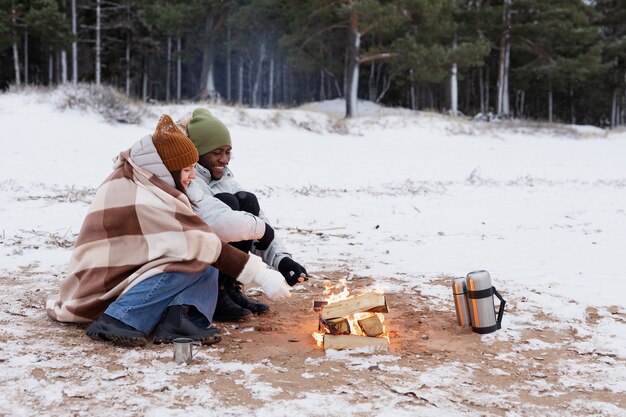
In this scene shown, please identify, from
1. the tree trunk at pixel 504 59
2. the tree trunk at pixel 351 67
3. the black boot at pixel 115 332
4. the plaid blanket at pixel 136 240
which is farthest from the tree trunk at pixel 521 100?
the black boot at pixel 115 332

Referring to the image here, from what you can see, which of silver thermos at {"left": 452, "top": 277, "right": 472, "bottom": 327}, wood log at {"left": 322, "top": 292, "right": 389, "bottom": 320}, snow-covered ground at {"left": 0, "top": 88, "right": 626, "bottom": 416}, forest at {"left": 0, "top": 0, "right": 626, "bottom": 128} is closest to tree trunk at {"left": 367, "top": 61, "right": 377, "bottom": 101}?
forest at {"left": 0, "top": 0, "right": 626, "bottom": 128}

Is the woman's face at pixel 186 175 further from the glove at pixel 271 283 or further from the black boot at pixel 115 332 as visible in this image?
the black boot at pixel 115 332

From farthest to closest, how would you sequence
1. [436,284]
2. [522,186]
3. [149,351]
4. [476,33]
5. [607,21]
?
1. [607,21]
2. [476,33]
3. [522,186]
4. [436,284]
5. [149,351]

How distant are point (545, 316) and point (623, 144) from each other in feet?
67.2

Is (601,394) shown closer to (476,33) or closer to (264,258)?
(264,258)

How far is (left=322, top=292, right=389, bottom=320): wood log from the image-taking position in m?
3.39

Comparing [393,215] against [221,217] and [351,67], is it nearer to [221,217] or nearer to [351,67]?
[221,217]

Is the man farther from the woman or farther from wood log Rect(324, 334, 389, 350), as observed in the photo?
wood log Rect(324, 334, 389, 350)

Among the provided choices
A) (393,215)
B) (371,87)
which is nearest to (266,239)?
(393,215)

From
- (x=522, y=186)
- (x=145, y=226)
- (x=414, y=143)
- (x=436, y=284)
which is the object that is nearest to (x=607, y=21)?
(x=414, y=143)

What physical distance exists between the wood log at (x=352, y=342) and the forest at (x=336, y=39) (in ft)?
47.9

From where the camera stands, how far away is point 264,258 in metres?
3.97

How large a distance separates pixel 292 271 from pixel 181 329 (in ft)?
2.68

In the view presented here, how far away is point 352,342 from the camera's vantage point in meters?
3.28
